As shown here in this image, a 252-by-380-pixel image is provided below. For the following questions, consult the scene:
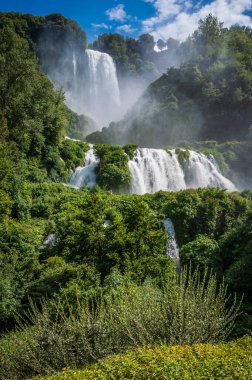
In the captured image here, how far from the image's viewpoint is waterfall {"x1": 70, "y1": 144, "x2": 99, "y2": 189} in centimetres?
2878

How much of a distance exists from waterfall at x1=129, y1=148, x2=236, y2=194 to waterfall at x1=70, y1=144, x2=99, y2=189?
384 cm

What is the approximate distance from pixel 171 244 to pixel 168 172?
549 inches

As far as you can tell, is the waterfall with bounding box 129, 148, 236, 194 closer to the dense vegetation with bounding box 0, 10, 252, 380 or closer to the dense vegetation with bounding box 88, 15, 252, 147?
the dense vegetation with bounding box 0, 10, 252, 380

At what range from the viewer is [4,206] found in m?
18.1

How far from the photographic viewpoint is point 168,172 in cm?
3241

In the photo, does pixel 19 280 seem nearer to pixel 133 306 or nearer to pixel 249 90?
pixel 133 306

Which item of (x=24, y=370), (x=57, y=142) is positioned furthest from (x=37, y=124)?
(x=24, y=370)

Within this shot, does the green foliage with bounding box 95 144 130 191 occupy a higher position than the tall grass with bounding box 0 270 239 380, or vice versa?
the green foliage with bounding box 95 144 130 191

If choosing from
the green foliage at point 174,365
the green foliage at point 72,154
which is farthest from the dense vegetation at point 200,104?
the green foliage at point 174,365

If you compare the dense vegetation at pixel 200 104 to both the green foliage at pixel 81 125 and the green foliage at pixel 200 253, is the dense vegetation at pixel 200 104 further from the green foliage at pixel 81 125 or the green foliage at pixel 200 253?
the green foliage at pixel 200 253

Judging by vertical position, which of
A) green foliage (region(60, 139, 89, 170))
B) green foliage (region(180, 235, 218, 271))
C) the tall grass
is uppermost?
green foliage (region(60, 139, 89, 170))

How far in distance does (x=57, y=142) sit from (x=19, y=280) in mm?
18288

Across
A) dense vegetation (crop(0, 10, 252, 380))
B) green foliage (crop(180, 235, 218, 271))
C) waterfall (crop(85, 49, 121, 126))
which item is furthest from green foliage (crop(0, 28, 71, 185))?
waterfall (crop(85, 49, 121, 126))

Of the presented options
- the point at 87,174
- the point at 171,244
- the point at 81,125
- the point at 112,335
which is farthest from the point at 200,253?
the point at 81,125
